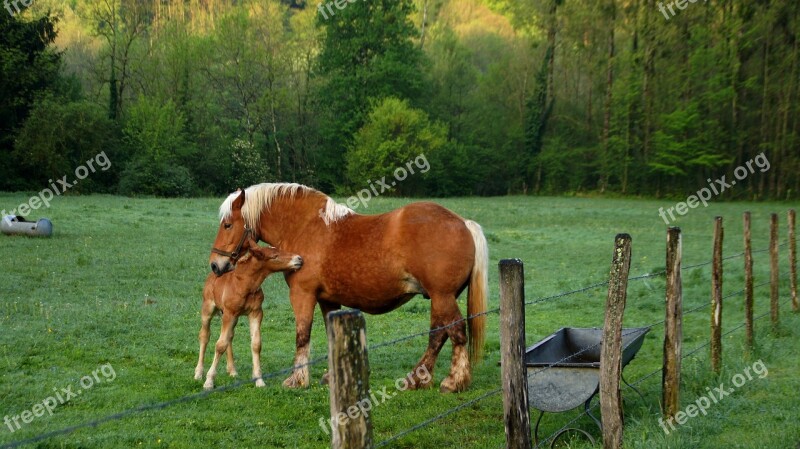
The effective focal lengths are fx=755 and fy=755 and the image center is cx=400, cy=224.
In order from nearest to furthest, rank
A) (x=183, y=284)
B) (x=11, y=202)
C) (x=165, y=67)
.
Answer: (x=183, y=284)
(x=11, y=202)
(x=165, y=67)

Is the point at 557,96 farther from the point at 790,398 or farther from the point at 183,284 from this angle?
the point at 790,398

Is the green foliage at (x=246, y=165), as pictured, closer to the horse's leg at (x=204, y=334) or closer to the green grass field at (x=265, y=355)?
the green grass field at (x=265, y=355)

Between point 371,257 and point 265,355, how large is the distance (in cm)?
265

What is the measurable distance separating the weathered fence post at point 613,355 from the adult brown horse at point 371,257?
8.87 feet

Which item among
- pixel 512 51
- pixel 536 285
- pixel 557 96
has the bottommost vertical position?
pixel 536 285

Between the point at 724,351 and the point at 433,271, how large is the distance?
406cm

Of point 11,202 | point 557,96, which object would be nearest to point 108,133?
point 11,202

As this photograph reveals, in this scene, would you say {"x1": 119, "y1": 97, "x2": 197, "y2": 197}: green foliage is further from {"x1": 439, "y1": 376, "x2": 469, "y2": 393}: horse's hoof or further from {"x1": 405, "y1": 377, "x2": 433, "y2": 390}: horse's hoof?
{"x1": 439, "y1": 376, "x2": 469, "y2": 393}: horse's hoof

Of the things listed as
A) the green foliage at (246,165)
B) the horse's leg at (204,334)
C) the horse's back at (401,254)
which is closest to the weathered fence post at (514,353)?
the horse's back at (401,254)

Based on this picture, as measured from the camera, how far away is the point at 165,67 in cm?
5725

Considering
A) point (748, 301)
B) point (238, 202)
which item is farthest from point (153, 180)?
point (748, 301)

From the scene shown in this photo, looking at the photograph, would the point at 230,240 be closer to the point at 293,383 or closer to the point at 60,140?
the point at 293,383

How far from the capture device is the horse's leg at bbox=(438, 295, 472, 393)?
A: 8.47 metres

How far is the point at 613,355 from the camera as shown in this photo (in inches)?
230
